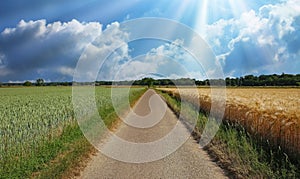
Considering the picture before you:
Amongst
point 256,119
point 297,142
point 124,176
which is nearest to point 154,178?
point 124,176

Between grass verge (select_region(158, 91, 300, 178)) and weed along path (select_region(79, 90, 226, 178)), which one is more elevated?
grass verge (select_region(158, 91, 300, 178))

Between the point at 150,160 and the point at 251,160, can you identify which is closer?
the point at 251,160

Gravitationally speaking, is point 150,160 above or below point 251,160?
below

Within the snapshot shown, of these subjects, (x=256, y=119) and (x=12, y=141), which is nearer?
(x=12, y=141)

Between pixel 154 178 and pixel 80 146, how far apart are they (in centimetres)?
378

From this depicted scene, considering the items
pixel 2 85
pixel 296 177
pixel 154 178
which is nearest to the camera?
pixel 296 177

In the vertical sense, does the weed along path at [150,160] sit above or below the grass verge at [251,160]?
below

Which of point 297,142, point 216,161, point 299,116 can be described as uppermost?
point 299,116

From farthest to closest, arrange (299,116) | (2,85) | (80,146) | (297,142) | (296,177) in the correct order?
1. (2,85)
2. (80,146)
3. (299,116)
4. (297,142)
5. (296,177)

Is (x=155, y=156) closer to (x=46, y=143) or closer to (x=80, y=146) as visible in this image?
(x=80, y=146)

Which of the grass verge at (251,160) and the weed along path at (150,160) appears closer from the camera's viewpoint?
the grass verge at (251,160)

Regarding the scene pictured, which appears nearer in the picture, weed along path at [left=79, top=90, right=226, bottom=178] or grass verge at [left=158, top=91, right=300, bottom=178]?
grass verge at [left=158, top=91, right=300, bottom=178]

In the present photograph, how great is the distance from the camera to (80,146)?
33.0ft

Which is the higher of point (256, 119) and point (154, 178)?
point (256, 119)
